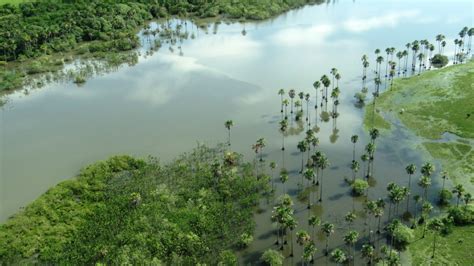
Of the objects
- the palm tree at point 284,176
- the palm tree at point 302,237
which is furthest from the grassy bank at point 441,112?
the palm tree at point 302,237

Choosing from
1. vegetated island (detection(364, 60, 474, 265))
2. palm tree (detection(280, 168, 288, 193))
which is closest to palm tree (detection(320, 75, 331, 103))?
vegetated island (detection(364, 60, 474, 265))

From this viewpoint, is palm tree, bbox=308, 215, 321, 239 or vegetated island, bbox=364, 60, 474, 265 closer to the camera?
palm tree, bbox=308, 215, 321, 239

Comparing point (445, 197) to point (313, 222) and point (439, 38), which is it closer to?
point (313, 222)

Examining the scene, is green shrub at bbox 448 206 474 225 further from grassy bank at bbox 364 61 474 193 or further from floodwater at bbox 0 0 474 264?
grassy bank at bbox 364 61 474 193

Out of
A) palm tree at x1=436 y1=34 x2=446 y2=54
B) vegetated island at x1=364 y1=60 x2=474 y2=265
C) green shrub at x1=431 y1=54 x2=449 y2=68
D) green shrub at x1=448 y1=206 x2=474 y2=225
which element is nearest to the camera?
vegetated island at x1=364 y1=60 x2=474 y2=265

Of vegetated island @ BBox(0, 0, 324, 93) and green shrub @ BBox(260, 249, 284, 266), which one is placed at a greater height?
vegetated island @ BBox(0, 0, 324, 93)

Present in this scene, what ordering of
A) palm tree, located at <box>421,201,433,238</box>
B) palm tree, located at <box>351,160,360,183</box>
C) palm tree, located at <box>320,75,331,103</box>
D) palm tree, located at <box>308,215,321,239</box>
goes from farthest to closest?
palm tree, located at <box>320,75,331,103</box> → palm tree, located at <box>351,160,360,183</box> → palm tree, located at <box>421,201,433,238</box> → palm tree, located at <box>308,215,321,239</box>

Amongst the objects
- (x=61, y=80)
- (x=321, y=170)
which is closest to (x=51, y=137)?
(x=61, y=80)

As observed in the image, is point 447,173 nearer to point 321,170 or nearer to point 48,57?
point 321,170

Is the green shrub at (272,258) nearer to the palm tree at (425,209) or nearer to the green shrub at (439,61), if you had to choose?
the palm tree at (425,209)
